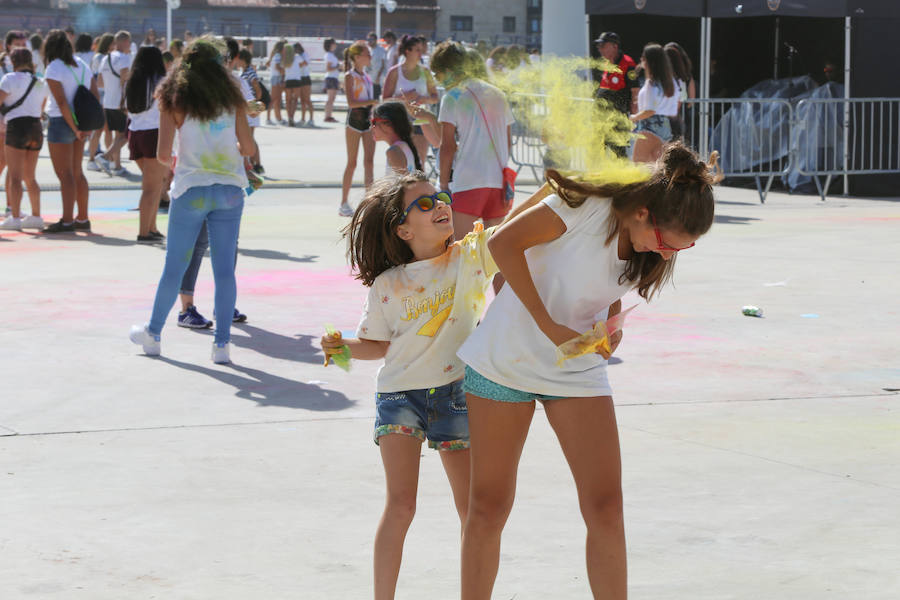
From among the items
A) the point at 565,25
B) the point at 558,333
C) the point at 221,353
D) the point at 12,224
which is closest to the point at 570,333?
the point at 558,333

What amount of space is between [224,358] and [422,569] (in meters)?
3.33

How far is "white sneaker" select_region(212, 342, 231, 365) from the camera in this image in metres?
7.22

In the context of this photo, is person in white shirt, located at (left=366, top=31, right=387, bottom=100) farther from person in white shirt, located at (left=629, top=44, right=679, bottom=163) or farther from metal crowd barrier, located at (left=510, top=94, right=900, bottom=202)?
person in white shirt, located at (left=629, top=44, right=679, bottom=163)

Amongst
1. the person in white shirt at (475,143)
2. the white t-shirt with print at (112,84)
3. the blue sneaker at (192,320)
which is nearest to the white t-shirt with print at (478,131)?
the person in white shirt at (475,143)

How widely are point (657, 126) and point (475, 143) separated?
6.08 metres

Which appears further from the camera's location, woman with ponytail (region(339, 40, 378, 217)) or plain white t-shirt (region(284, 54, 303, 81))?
plain white t-shirt (region(284, 54, 303, 81))

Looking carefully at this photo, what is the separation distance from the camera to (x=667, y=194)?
326 cm

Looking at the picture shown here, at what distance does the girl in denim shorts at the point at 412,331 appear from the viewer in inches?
141

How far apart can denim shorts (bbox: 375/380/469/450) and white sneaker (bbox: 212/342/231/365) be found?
371 centimetres

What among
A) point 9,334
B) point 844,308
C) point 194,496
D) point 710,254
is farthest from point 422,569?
point 710,254

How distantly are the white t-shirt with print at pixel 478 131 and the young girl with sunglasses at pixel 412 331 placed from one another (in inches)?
153

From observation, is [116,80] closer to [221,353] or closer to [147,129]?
[147,129]

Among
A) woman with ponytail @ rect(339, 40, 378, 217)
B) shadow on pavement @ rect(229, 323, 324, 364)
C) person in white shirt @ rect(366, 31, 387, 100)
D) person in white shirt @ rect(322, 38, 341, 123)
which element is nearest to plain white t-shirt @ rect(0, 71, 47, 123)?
woman with ponytail @ rect(339, 40, 378, 217)

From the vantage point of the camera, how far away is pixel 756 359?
7363 mm
